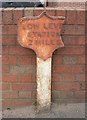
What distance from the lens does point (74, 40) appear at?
378 centimetres

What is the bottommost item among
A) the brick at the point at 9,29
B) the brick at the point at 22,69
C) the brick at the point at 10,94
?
the brick at the point at 10,94

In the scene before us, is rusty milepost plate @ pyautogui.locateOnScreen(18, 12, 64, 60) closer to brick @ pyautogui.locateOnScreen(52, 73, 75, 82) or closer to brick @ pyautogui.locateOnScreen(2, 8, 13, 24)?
brick @ pyautogui.locateOnScreen(2, 8, 13, 24)

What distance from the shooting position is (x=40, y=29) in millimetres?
3582

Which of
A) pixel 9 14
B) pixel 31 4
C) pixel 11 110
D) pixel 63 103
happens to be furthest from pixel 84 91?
pixel 31 4

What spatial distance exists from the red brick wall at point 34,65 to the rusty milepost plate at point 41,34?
16 cm

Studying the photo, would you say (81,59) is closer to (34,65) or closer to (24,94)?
(34,65)

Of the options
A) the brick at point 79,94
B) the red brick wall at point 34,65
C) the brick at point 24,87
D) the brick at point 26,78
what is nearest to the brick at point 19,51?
the red brick wall at point 34,65

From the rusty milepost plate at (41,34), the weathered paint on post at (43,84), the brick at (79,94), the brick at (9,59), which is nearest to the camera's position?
the rusty milepost plate at (41,34)

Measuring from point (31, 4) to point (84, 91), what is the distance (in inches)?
67.7

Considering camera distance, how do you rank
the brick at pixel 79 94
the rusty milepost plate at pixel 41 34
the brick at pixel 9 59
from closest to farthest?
the rusty milepost plate at pixel 41 34, the brick at pixel 9 59, the brick at pixel 79 94

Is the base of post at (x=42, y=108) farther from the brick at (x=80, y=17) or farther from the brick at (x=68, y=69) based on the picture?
the brick at (x=80, y=17)

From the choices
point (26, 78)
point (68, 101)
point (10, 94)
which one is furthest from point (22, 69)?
point (68, 101)

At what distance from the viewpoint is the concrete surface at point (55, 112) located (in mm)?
3710

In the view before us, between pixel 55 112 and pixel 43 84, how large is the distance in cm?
37
